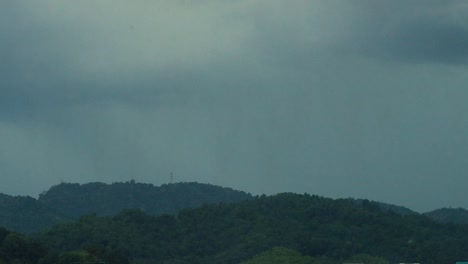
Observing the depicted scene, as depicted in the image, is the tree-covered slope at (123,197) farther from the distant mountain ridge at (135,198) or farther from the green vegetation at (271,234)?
the green vegetation at (271,234)

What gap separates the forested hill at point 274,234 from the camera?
232 feet

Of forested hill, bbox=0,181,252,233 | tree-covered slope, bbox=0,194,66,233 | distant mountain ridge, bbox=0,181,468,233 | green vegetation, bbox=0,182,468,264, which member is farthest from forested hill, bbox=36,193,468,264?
forested hill, bbox=0,181,252,233

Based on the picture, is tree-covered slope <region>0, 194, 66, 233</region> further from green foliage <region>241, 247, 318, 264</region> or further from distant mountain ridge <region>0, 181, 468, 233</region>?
green foliage <region>241, 247, 318, 264</region>

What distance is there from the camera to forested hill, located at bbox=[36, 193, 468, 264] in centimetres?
7069

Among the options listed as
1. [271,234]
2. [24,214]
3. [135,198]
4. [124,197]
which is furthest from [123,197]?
[271,234]

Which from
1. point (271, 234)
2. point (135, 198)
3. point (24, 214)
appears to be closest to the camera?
point (271, 234)

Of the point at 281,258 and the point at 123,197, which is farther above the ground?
the point at 123,197

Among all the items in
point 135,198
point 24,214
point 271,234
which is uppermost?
point 135,198

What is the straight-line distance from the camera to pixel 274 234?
248 feet

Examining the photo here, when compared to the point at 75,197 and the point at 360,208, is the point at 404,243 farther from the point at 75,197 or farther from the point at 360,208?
the point at 75,197

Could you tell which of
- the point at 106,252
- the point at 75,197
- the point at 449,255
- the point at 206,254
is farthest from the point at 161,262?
the point at 75,197

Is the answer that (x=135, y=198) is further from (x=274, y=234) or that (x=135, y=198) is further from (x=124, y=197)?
(x=274, y=234)

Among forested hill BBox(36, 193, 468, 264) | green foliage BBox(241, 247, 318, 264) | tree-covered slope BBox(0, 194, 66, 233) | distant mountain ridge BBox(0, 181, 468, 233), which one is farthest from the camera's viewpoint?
distant mountain ridge BBox(0, 181, 468, 233)

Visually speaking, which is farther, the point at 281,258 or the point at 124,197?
the point at 124,197
